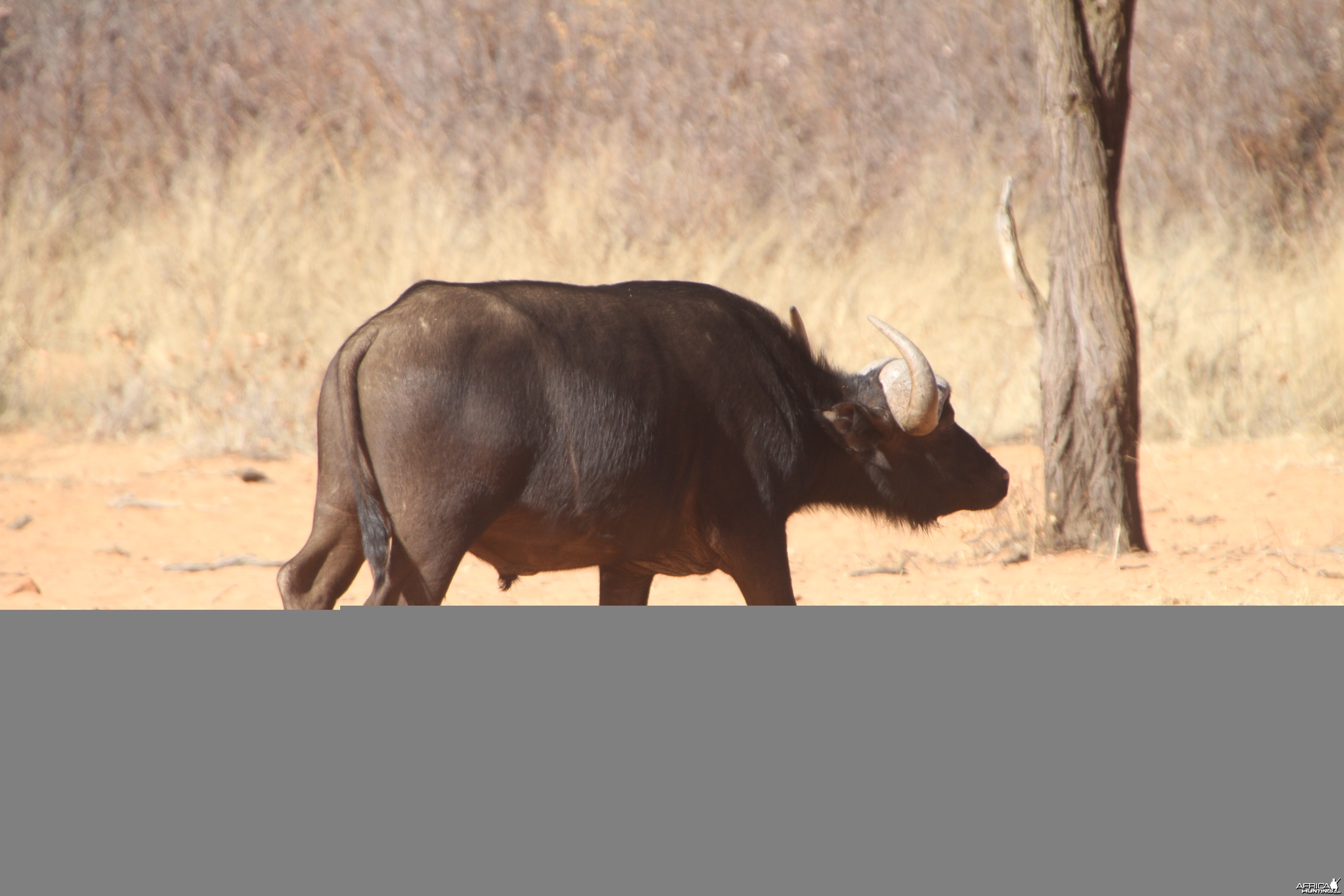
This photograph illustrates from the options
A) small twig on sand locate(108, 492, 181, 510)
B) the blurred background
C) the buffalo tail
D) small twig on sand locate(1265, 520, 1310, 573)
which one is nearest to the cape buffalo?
the buffalo tail

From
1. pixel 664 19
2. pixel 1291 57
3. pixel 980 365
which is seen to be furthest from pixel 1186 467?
pixel 664 19

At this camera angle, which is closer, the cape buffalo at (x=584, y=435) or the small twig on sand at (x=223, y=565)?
the cape buffalo at (x=584, y=435)

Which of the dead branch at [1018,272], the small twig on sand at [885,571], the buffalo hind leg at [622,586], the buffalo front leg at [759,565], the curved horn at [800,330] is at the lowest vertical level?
the small twig on sand at [885,571]

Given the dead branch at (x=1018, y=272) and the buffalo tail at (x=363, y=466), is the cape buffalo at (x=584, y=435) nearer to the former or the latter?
the buffalo tail at (x=363, y=466)

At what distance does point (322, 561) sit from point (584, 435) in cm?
96

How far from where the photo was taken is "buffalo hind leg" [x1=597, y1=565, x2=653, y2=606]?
529 cm

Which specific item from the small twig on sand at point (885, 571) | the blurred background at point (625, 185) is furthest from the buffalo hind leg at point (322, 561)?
the blurred background at point (625, 185)

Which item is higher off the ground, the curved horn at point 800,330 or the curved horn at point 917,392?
the curved horn at point 800,330

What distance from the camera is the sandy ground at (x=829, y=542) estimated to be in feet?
22.7

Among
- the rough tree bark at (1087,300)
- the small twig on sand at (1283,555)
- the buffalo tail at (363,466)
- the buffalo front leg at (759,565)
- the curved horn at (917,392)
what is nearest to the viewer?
the buffalo tail at (363,466)

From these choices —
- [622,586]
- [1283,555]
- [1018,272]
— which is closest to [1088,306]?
[1018,272]

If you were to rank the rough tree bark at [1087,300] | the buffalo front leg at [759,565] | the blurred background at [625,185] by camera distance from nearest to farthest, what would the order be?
the buffalo front leg at [759,565] → the rough tree bark at [1087,300] → the blurred background at [625,185]

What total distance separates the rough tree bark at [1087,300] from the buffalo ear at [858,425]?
2442 mm

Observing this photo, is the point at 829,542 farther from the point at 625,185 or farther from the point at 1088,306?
the point at 625,185
